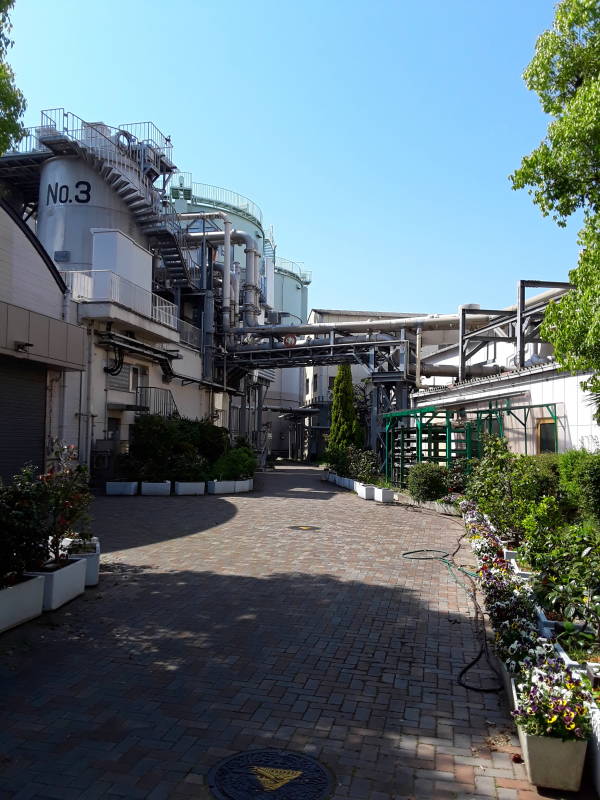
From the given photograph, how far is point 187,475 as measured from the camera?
2014 centimetres

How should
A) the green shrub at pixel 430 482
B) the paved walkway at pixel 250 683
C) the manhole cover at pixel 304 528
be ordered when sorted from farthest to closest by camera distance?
1. the green shrub at pixel 430 482
2. the manhole cover at pixel 304 528
3. the paved walkway at pixel 250 683

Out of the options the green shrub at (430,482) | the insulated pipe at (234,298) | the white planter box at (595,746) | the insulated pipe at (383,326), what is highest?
the insulated pipe at (234,298)

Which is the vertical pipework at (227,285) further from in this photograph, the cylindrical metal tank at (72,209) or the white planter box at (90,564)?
the white planter box at (90,564)

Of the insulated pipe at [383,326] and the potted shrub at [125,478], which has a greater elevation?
the insulated pipe at [383,326]

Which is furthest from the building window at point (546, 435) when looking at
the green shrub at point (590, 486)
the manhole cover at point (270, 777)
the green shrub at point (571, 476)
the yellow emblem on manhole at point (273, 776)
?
the yellow emblem on manhole at point (273, 776)

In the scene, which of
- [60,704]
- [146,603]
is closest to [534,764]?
[60,704]

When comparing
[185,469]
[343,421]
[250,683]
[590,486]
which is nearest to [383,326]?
[343,421]

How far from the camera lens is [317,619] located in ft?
22.5

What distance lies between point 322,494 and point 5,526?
1550cm

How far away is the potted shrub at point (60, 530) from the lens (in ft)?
23.2

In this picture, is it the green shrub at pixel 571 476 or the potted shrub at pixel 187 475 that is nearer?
the green shrub at pixel 571 476

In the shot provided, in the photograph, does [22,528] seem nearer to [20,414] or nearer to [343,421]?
[20,414]

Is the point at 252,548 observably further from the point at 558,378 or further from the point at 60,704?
the point at 558,378

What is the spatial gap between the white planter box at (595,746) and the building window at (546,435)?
11.4m
